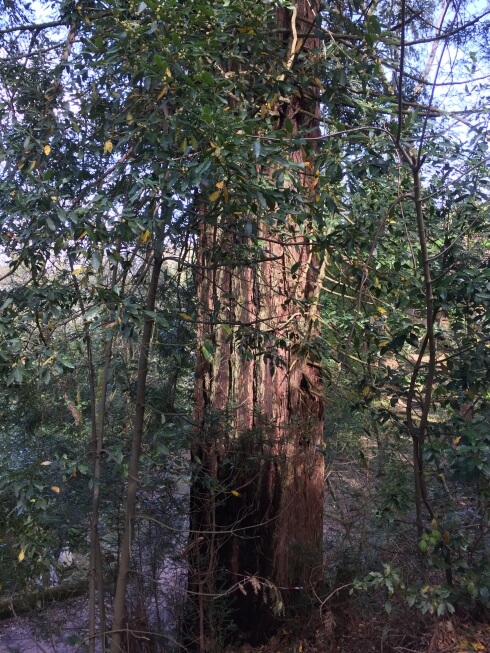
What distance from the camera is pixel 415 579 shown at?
416 cm

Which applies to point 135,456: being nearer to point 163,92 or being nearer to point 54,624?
point 54,624

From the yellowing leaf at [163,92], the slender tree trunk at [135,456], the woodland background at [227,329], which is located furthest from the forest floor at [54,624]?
the yellowing leaf at [163,92]

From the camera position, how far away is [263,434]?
466 cm

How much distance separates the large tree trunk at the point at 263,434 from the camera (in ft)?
14.2

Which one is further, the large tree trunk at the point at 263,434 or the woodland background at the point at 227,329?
the large tree trunk at the point at 263,434

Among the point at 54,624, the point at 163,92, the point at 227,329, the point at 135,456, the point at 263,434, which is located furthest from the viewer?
the point at 263,434

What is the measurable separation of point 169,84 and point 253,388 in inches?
93.0

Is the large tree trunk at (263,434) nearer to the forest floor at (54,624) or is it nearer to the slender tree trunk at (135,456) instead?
the slender tree trunk at (135,456)

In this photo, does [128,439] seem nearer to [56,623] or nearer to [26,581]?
[26,581]

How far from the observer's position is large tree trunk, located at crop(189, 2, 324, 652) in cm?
434

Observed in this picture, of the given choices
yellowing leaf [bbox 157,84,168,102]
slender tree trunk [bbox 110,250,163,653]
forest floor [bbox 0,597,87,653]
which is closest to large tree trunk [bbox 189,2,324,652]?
slender tree trunk [bbox 110,250,163,653]

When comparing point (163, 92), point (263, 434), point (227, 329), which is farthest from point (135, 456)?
point (163, 92)

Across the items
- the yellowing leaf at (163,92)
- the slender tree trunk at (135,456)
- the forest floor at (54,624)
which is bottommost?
the forest floor at (54,624)

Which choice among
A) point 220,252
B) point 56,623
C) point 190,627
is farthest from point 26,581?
point 220,252
